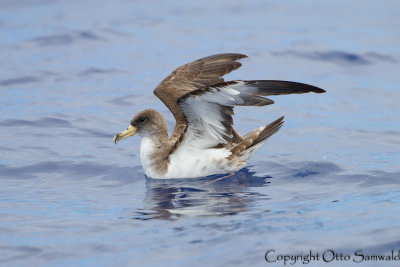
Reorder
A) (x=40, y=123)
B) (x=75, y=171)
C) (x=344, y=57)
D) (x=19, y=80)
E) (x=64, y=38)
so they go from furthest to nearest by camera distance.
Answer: (x=64, y=38) < (x=344, y=57) < (x=19, y=80) < (x=40, y=123) < (x=75, y=171)

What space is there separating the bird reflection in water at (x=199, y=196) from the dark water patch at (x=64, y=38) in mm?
9256

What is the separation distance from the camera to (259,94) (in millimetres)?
7957

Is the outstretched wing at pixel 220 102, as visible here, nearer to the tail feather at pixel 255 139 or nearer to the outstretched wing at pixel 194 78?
the tail feather at pixel 255 139

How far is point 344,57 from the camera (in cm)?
1623

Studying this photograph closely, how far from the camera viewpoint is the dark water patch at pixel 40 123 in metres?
12.2

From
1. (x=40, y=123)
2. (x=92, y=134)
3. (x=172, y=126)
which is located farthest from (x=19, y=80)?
(x=172, y=126)

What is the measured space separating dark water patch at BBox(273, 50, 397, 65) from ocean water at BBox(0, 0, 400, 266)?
7cm

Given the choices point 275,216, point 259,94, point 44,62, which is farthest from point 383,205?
point 44,62

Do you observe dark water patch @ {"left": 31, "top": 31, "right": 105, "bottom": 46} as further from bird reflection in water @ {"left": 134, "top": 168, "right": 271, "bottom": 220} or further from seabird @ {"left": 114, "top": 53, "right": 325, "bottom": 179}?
bird reflection in water @ {"left": 134, "top": 168, "right": 271, "bottom": 220}

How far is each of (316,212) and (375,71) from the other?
8.82 metres

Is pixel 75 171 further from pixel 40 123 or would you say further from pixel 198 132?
pixel 40 123

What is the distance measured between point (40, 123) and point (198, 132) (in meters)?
4.32

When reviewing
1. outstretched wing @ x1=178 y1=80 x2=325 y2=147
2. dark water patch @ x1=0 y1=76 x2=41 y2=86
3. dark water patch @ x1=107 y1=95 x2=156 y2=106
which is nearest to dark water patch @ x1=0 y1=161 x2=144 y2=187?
outstretched wing @ x1=178 y1=80 x2=325 y2=147

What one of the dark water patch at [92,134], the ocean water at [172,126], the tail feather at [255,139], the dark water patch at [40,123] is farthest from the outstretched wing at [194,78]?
the dark water patch at [40,123]
